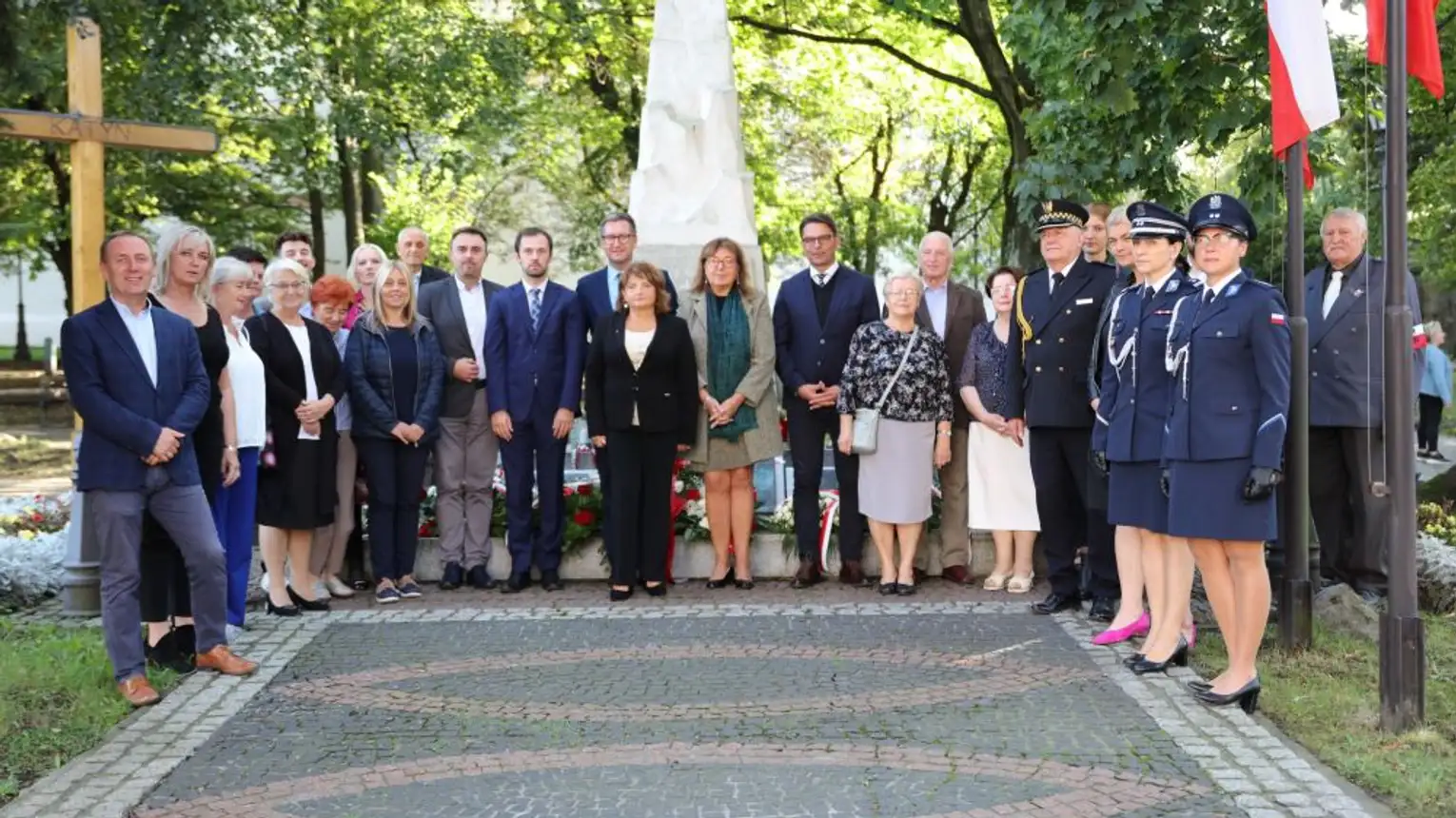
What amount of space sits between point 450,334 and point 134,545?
9.85ft

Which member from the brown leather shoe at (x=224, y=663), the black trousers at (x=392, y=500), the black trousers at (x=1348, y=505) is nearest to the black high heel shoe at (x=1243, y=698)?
the black trousers at (x=1348, y=505)

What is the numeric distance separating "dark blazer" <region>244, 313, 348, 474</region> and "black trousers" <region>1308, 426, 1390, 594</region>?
5326 millimetres

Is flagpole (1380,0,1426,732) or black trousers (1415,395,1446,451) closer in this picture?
flagpole (1380,0,1426,732)

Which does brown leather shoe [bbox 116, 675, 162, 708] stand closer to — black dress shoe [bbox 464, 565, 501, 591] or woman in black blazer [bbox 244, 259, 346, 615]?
woman in black blazer [bbox 244, 259, 346, 615]

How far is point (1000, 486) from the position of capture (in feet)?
29.6

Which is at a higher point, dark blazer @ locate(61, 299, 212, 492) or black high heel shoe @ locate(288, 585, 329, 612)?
dark blazer @ locate(61, 299, 212, 492)

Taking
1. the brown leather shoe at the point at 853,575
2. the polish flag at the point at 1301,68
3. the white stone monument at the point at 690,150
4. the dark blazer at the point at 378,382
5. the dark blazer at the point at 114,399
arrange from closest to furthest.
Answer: the dark blazer at the point at 114,399 < the polish flag at the point at 1301,68 < the dark blazer at the point at 378,382 < the brown leather shoe at the point at 853,575 < the white stone monument at the point at 690,150

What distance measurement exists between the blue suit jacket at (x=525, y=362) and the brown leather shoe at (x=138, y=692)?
3.03 meters

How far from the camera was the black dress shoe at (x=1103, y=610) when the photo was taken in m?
8.02

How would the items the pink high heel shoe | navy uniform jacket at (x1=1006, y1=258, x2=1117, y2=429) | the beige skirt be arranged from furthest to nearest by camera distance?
the beige skirt
navy uniform jacket at (x1=1006, y1=258, x2=1117, y2=429)
the pink high heel shoe

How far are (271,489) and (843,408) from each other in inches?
124

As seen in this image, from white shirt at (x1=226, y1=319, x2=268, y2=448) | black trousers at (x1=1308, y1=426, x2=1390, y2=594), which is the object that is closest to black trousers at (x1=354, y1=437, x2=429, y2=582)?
white shirt at (x1=226, y1=319, x2=268, y2=448)

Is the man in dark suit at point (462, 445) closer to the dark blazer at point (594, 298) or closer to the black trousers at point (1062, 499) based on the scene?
the dark blazer at point (594, 298)

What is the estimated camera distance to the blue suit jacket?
29.8 feet
